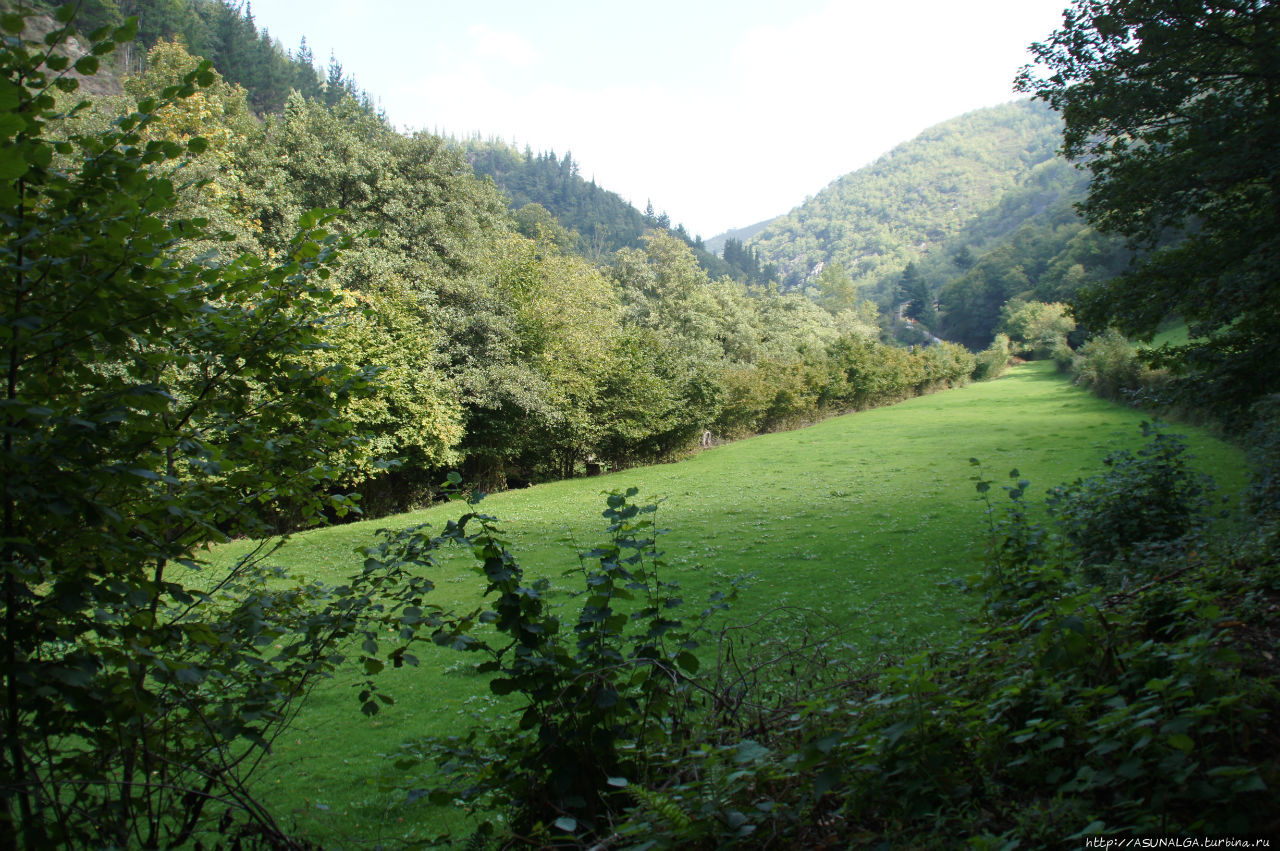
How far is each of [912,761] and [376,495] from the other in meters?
28.0

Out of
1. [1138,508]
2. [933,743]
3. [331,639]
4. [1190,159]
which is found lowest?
[1138,508]

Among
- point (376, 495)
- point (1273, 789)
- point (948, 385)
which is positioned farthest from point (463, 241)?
point (948, 385)

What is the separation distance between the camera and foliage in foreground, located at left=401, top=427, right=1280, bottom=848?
255cm

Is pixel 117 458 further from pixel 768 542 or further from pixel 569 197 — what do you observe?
pixel 569 197

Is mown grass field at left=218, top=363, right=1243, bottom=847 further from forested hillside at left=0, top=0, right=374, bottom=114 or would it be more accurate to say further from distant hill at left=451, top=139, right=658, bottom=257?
distant hill at left=451, top=139, right=658, bottom=257

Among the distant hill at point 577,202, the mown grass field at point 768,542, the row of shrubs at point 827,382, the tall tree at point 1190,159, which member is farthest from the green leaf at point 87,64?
the distant hill at point 577,202

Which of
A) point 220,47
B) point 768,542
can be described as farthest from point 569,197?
point 768,542

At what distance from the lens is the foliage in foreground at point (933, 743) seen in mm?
2549

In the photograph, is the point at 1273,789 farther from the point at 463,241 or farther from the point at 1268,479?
the point at 463,241

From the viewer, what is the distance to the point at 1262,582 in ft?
14.9

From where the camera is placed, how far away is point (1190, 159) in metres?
12.5

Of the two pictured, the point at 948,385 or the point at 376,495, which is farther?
the point at 948,385

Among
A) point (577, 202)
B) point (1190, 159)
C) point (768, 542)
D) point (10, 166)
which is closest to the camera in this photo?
point (10, 166)

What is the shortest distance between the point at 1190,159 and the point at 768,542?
12033 millimetres
